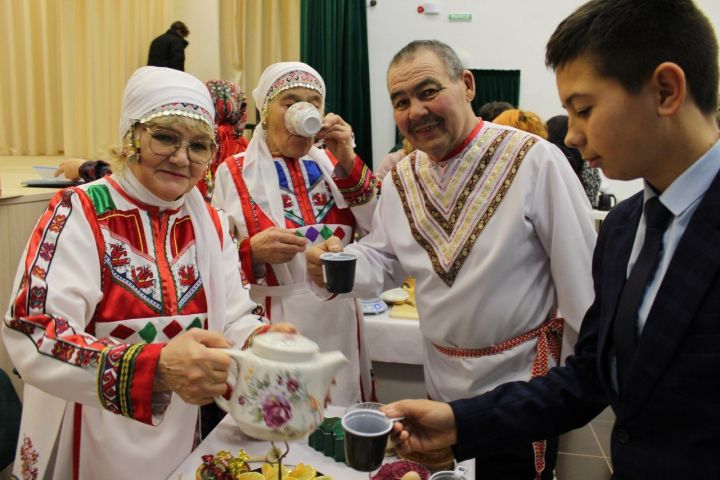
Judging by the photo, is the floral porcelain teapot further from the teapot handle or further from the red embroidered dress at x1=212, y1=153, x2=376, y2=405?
the red embroidered dress at x1=212, y1=153, x2=376, y2=405

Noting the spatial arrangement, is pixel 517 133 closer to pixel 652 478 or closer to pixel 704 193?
pixel 704 193

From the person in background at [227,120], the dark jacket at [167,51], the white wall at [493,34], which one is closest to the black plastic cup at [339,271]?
the person in background at [227,120]

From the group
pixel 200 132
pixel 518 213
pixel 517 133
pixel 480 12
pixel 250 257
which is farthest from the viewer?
pixel 480 12

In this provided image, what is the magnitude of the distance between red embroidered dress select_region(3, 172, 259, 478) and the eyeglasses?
0.12m

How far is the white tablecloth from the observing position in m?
2.77

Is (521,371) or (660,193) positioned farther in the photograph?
(521,371)

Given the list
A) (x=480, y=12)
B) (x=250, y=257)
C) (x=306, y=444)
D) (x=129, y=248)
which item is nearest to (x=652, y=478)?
(x=306, y=444)

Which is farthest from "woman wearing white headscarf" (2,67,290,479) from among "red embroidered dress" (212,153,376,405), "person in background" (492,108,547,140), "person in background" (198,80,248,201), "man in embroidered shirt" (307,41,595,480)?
"person in background" (492,108,547,140)

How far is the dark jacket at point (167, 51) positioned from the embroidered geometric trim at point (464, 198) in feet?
10.1

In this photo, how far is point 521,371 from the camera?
5.89ft

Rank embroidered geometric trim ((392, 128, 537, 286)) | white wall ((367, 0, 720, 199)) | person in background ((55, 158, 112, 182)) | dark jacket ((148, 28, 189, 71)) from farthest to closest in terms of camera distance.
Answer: white wall ((367, 0, 720, 199)), dark jacket ((148, 28, 189, 71)), person in background ((55, 158, 112, 182)), embroidered geometric trim ((392, 128, 537, 286))

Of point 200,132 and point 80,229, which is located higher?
point 200,132

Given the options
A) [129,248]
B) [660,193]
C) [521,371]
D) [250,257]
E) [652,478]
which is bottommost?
[521,371]

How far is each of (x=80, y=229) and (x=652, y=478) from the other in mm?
1342
